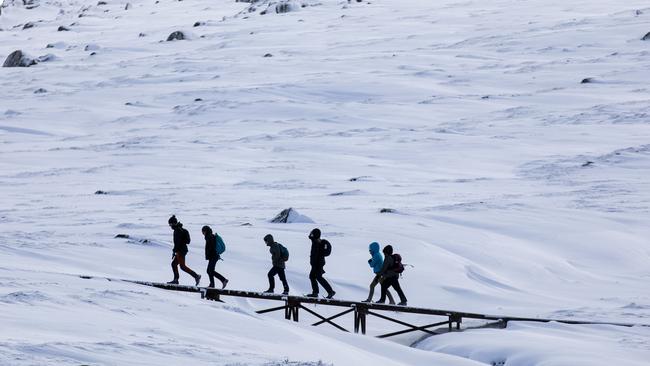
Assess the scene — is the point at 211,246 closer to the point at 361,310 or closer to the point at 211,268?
the point at 211,268

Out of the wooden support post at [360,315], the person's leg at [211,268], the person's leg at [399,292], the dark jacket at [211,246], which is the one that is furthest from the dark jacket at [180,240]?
the person's leg at [399,292]

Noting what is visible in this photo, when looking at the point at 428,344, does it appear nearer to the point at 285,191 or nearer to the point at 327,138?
the point at 285,191

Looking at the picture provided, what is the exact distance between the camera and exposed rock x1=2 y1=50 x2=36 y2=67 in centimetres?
6494

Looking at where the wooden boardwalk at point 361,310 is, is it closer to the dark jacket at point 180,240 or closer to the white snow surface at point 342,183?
the white snow surface at point 342,183

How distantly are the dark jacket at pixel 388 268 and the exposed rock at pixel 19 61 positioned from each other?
54.5 meters

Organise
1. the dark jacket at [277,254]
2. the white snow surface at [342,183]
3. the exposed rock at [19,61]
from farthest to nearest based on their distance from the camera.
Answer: the exposed rock at [19,61]
the dark jacket at [277,254]
the white snow surface at [342,183]

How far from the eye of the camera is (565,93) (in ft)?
143

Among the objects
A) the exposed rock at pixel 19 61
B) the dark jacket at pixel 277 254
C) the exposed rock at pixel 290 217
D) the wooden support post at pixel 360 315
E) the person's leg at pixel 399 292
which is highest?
the exposed rock at pixel 19 61

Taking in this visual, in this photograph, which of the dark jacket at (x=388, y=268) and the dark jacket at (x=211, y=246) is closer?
the dark jacket at (x=388, y=268)

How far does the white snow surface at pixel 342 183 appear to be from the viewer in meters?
11.7

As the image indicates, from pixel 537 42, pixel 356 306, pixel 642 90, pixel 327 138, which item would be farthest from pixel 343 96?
pixel 356 306

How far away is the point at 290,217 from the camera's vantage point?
22016 mm

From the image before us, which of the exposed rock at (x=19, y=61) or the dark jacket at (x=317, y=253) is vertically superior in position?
the exposed rock at (x=19, y=61)

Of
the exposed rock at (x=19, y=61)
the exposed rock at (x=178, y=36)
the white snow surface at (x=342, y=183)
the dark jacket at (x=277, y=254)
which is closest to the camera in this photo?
the white snow surface at (x=342, y=183)
